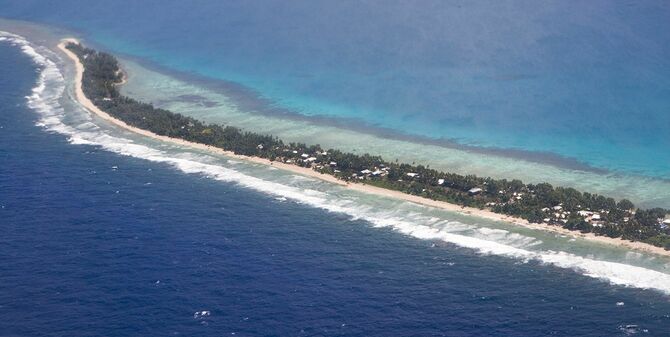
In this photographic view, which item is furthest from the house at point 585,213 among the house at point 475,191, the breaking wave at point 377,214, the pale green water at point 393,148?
the house at point 475,191

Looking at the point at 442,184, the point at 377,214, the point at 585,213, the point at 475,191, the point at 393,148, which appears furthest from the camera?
the point at 393,148

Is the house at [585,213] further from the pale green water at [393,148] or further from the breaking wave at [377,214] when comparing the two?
the pale green water at [393,148]

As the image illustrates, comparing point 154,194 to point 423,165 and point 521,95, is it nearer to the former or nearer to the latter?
point 423,165

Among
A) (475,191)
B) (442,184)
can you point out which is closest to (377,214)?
(442,184)

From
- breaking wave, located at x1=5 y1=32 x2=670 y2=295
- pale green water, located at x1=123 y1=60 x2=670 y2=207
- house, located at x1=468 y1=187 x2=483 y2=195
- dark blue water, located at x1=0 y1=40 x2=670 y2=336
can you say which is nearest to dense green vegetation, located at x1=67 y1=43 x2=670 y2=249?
house, located at x1=468 y1=187 x2=483 y2=195

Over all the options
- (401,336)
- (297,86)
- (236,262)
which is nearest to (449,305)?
(401,336)

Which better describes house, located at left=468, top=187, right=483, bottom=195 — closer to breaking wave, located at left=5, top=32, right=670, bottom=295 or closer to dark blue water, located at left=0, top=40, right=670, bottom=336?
breaking wave, located at left=5, top=32, right=670, bottom=295

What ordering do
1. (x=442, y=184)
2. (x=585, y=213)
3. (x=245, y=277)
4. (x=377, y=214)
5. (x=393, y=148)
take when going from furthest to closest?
(x=393, y=148), (x=442, y=184), (x=377, y=214), (x=585, y=213), (x=245, y=277)

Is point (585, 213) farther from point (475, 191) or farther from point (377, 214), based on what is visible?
point (377, 214)
